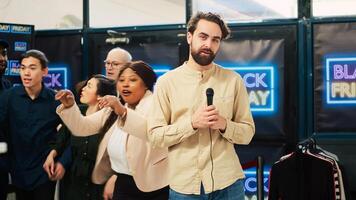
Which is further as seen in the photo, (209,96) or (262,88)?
(262,88)

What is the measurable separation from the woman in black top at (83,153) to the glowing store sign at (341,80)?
6.44ft

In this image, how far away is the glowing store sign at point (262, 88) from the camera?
4.50 metres

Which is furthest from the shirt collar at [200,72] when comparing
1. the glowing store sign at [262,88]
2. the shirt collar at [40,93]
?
the glowing store sign at [262,88]

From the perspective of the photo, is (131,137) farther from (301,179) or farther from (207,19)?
(301,179)

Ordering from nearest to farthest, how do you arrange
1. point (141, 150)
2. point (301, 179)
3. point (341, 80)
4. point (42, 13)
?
point (141, 150) < point (301, 179) < point (341, 80) < point (42, 13)

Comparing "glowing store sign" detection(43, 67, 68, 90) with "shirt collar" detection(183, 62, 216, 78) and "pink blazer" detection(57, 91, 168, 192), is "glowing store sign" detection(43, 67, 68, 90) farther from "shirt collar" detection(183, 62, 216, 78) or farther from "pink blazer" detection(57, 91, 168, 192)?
"shirt collar" detection(183, 62, 216, 78)

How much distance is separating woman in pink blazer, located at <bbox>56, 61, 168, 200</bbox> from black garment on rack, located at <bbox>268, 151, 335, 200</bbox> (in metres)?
1.29

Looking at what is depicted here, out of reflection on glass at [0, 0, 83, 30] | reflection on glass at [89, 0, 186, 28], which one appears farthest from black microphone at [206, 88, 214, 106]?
reflection on glass at [0, 0, 83, 30]

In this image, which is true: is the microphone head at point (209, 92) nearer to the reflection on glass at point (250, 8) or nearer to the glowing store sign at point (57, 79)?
the reflection on glass at point (250, 8)

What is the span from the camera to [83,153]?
132 inches

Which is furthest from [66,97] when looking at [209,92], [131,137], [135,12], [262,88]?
[135,12]

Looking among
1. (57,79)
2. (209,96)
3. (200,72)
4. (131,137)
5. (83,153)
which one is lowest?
(83,153)

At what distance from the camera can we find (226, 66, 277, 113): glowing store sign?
4.50m

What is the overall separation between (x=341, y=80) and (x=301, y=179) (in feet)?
3.64
